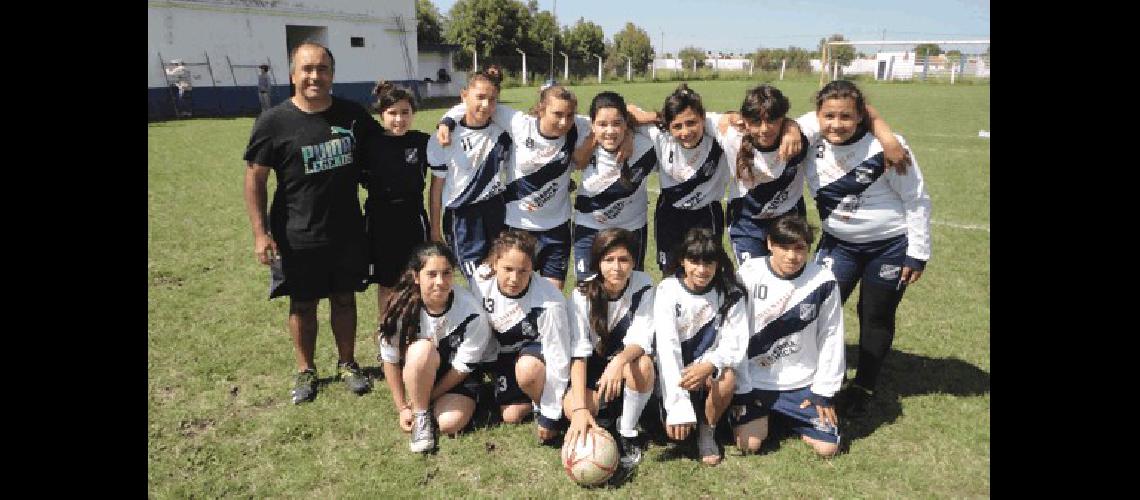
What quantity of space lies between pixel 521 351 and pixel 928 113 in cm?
2156

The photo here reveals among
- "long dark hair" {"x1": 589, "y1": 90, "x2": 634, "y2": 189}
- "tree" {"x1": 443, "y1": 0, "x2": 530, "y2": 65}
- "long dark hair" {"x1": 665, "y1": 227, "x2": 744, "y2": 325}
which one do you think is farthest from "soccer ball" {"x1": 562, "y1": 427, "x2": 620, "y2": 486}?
"tree" {"x1": 443, "y1": 0, "x2": 530, "y2": 65}

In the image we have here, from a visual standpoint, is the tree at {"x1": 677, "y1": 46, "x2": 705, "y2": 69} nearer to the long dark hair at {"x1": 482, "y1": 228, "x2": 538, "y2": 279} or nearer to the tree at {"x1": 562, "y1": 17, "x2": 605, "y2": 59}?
the tree at {"x1": 562, "y1": 17, "x2": 605, "y2": 59}

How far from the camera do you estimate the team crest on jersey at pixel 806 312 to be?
3.53m

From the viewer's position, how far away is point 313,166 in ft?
12.1

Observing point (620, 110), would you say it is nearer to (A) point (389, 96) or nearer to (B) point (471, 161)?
(B) point (471, 161)

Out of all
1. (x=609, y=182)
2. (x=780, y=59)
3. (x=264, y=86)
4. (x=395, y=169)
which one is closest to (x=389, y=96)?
(x=395, y=169)

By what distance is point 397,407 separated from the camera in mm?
3779

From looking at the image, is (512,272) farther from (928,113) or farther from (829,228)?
(928,113)

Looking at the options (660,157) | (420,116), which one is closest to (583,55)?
(420,116)

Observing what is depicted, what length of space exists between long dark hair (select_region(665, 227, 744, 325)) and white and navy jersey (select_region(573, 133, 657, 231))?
28.2 inches

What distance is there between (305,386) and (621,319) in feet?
6.13

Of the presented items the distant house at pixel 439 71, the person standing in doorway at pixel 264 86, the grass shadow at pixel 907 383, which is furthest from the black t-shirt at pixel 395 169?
the distant house at pixel 439 71

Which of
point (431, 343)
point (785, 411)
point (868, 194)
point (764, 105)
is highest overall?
point (764, 105)

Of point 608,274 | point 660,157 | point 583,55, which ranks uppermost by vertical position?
point 583,55
